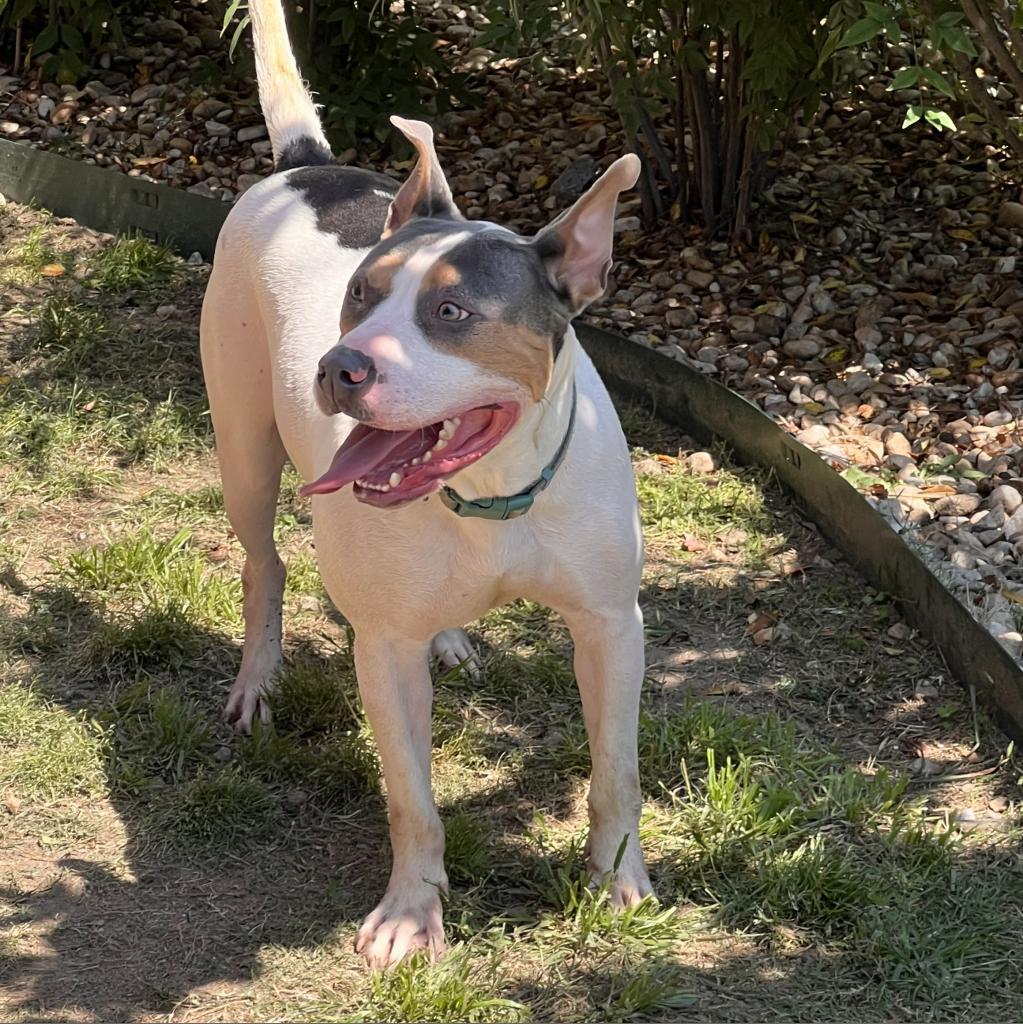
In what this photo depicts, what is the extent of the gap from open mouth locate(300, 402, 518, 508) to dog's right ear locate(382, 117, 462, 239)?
50 cm

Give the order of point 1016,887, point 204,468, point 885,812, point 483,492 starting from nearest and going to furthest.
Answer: point 483,492 < point 1016,887 < point 885,812 < point 204,468

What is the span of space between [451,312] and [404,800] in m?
1.17

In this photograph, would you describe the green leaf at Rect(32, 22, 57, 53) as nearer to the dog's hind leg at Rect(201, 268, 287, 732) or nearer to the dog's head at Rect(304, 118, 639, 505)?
the dog's hind leg at Rect(201, 268, 287, 732)

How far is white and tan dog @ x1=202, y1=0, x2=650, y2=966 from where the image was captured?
9.21 ft

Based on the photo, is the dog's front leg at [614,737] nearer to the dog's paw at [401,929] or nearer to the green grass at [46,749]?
the dog's paw at [401,929]

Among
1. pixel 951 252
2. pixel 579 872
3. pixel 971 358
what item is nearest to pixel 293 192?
pixel 579 872

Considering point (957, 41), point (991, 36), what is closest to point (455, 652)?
point (957, 41)

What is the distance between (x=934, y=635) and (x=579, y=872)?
1.36m

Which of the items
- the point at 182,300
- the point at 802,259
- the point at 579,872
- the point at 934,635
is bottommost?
the point at 579,872

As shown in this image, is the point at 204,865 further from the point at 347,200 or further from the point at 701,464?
the point at 701,464

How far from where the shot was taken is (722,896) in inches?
138

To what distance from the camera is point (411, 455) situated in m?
2.83

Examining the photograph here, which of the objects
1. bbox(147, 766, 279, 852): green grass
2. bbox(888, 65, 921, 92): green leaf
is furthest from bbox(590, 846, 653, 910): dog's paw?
bbox(888, 65, 921, 92): green leaf

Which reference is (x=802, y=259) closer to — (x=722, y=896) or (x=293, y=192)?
(x=293, y=192)
